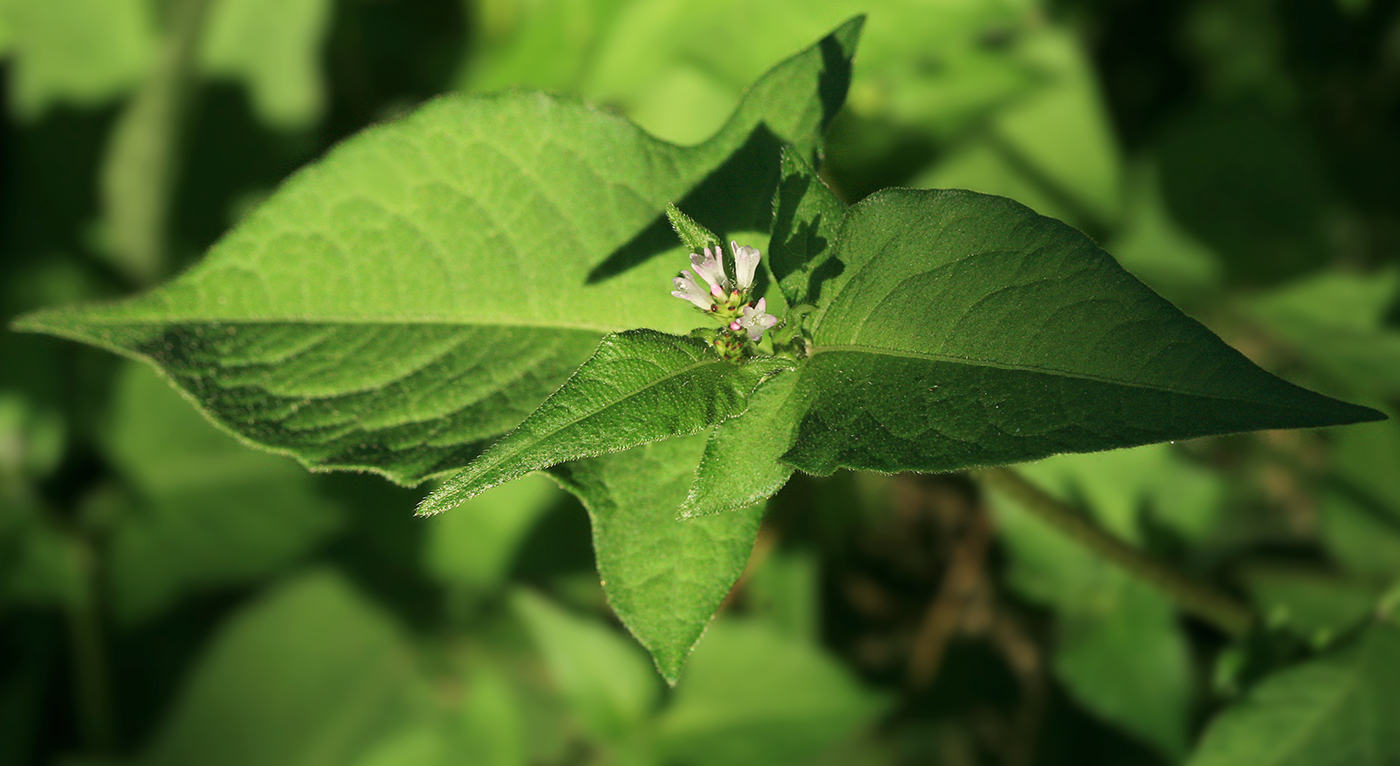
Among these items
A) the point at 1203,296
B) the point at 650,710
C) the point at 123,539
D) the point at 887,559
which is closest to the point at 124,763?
the point at 123,539

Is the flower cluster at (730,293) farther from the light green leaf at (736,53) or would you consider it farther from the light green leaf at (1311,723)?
the light green leaf at (736,53)

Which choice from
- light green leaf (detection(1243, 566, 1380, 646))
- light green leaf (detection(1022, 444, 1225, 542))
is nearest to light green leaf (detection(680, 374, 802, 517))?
light green leaf (detection(1022, 444, 1225, 542))

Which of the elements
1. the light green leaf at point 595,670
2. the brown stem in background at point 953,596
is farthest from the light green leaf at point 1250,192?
the light green leaf at point 595,670

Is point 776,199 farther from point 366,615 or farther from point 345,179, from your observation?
point 366,615

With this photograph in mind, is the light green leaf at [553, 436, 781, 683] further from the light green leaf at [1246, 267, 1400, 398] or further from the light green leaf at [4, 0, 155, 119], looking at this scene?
the light green leaf at [4, 0, 155, 119]

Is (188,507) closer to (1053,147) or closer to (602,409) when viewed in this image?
(602,409)

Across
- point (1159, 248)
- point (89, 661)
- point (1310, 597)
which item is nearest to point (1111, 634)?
point (1310, 597)
